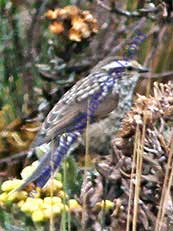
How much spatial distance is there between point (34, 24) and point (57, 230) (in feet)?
9.18

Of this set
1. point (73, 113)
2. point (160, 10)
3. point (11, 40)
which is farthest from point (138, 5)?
point (73, 113)

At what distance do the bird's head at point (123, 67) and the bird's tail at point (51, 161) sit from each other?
47 centimetres

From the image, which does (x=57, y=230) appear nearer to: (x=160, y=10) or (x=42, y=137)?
(x=42, y=137)

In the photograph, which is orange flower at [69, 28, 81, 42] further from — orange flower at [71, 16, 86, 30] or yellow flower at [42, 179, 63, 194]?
Result: yellow flower at [42, 179, 63, 194]

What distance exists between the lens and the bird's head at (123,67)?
4.94 meters

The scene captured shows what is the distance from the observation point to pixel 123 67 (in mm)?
4988

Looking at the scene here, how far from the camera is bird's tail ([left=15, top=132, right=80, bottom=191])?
12.3 ft

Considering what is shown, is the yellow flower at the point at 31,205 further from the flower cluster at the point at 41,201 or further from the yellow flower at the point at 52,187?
the yellow flower at the point at 52,187

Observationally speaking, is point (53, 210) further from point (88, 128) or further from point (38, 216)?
point (88, 128)

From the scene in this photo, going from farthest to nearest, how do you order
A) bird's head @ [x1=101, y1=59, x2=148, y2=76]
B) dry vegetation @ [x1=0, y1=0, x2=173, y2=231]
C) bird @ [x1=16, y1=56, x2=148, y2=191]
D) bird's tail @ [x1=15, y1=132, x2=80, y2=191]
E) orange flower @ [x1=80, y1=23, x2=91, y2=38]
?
1. orange flower @ [x1=80, y1=23, x2=91, y2=38]
2. bird's head @ [x1=101, y1=59, x2=148, y2=76]
3. bird @ [x1=16, y1=56, x2=148, y2=191]
4. bird's tail @ [x1=15, y1=132, x2=80, y2=191]
5. dry vegetation @ [x1=0, y1=0, x2=173, y2=231]

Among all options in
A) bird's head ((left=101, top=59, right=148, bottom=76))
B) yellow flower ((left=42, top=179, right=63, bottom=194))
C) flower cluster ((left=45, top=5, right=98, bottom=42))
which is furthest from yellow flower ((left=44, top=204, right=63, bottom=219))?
flower cluster ((left=45, top=5, right=98, bottom=42))

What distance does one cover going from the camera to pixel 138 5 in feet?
20.6

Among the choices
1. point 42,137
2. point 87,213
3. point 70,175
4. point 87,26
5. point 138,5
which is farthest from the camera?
point 138,5

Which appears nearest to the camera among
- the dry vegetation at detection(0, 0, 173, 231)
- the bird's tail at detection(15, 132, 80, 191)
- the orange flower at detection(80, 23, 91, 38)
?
the dry vegetation at detection(0, 0, 173, 231)
